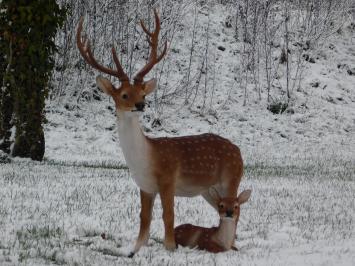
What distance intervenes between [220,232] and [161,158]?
3.24 ft

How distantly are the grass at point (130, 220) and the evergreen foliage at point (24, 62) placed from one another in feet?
4.27

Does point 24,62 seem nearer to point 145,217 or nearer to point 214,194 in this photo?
point 145,217

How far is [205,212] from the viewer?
9039 mm

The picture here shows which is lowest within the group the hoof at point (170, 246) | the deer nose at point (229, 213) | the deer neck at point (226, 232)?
the hoof at point (170, 246)

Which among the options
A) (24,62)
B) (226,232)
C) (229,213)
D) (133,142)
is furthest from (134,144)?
(24,62)

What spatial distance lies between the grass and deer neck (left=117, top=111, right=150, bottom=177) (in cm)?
87

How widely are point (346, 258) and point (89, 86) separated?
18922 mm

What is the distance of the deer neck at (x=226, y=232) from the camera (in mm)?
6488

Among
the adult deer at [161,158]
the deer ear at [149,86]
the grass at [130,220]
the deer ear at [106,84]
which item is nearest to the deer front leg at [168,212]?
the adult deer at [161,158]

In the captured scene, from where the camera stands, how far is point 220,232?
6527 millimetres

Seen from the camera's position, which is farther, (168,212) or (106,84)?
(168,212)

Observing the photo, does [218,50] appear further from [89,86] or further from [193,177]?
[193,177]

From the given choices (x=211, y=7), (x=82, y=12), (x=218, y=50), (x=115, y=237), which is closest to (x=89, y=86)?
(x=82, y=12)

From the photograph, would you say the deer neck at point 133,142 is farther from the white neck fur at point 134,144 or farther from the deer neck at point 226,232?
the deer neck at point 226,232
